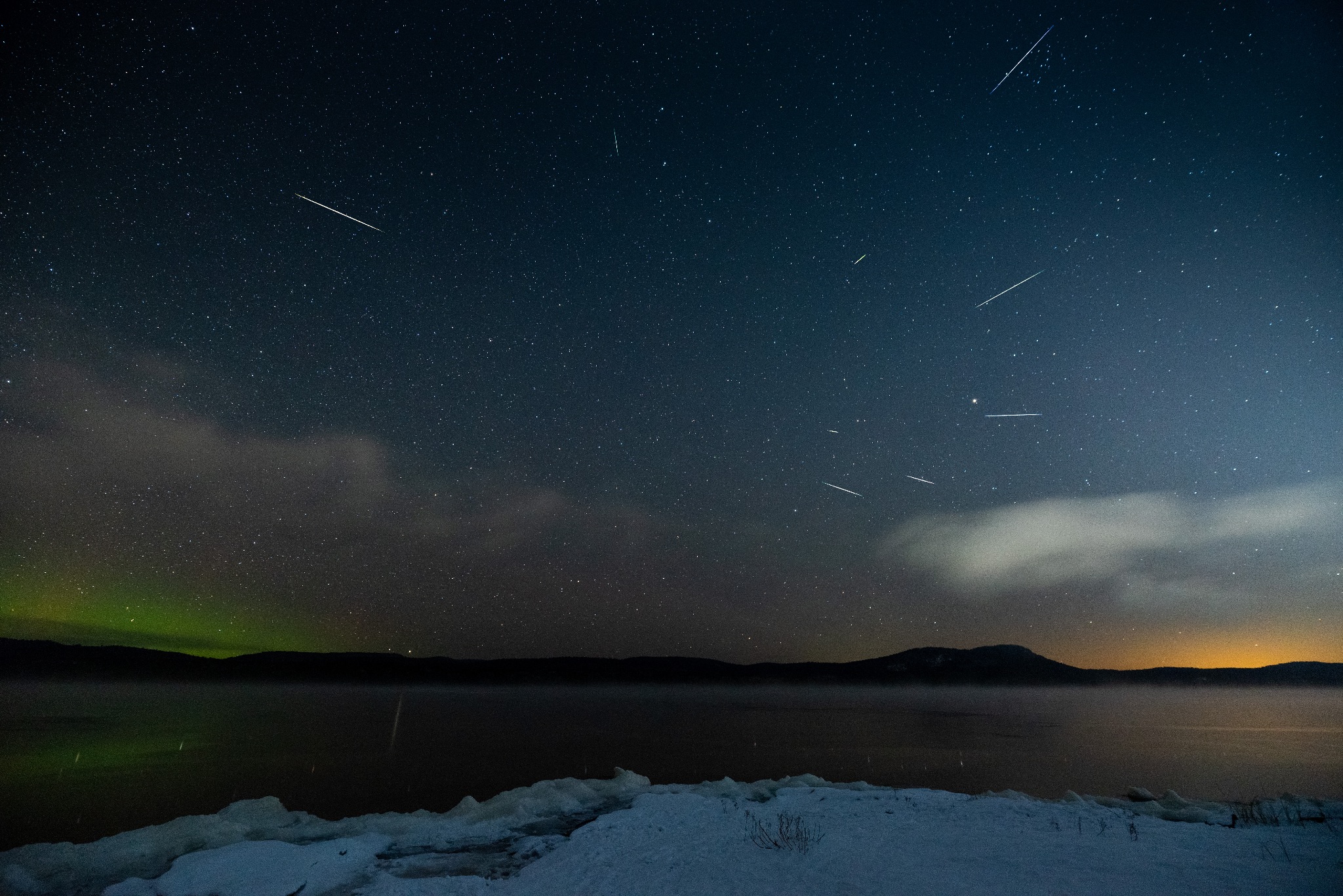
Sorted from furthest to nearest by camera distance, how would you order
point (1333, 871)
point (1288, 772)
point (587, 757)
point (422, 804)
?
1. point (587, 757)
2. point (1288, 772)
3. point (422, 804)
4. point (1333, 871)

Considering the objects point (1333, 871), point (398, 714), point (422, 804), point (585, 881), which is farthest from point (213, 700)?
point (1333, 871)

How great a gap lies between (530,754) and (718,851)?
31.0 m

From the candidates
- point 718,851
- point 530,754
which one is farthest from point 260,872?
point 530,754

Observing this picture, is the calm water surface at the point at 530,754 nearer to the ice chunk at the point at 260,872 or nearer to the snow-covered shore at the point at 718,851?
the snow-covered shore at the point at 718,851

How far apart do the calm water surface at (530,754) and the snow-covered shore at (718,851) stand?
974 cm

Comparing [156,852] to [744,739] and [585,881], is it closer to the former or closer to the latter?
[585,881]

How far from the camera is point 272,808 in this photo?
16.2 m

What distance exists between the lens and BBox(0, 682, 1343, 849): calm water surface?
1010 inches

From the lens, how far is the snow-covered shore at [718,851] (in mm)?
9859

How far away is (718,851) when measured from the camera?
12.0m

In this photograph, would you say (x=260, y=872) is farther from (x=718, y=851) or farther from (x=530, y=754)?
(x=530, y=754)

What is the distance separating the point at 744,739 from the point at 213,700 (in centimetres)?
9481

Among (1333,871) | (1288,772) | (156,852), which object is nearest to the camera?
(1333,871)

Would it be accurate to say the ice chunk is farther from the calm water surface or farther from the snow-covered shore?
the calm water surface
